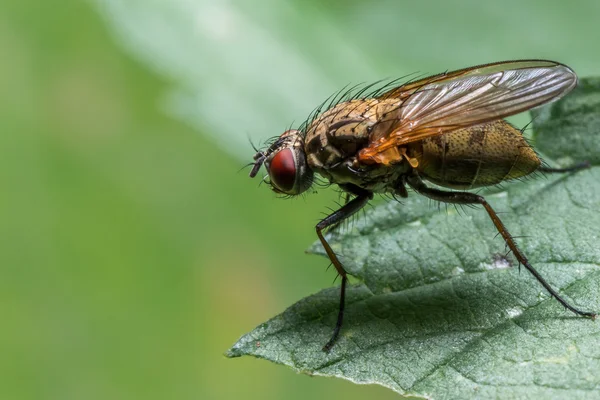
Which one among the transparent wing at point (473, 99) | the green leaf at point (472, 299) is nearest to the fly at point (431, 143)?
the transparent wing at point (473, 99)

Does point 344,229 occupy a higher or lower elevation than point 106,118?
lower

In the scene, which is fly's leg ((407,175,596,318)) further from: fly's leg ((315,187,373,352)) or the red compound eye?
the red compound eye

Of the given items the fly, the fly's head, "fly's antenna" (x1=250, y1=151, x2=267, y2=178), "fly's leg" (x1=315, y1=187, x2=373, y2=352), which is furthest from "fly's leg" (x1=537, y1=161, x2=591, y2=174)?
"fly's antenna" (x1=250, y1=151, x2=267, y2=178)

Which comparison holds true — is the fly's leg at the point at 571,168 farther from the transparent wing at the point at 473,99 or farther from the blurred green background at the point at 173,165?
the blurred green background at the point at 173,165

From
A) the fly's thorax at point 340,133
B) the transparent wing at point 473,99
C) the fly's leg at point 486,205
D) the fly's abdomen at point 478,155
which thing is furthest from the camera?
the fly's thorax at point 340,133

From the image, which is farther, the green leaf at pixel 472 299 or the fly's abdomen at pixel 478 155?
the fly's abdomen at pixel 478 155

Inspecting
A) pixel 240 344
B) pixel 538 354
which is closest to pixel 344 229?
pixel 240 344

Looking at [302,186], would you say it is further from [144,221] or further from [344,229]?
[144,221]
